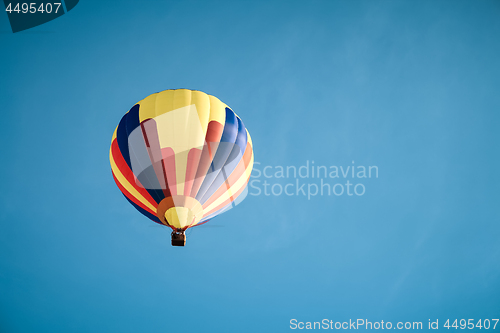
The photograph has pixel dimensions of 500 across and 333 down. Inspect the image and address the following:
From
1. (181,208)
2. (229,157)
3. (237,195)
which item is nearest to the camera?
(181,208)

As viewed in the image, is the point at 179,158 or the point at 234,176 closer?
the point at 179,158

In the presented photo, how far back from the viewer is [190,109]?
10375mm

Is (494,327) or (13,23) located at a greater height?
(13,23)

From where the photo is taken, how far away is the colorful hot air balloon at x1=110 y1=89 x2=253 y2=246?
971 cm

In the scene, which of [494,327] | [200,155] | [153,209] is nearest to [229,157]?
[200,155]

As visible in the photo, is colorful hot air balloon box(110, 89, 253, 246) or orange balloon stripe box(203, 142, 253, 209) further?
orange balloon stripe box(203, 142, 253, 209)

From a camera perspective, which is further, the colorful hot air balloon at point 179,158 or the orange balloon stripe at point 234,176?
the orange balloon stripe at point 234,176

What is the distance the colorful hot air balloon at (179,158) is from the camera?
9.71 meters

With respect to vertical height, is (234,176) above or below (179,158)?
below

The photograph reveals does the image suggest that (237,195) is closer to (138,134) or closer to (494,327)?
(138,134)

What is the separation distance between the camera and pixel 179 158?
9.75 meters

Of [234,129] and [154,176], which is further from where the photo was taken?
[234,129]

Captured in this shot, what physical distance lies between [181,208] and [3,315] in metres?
15.4

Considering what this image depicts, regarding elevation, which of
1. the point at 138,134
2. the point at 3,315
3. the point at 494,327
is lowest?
the point at 494,327
